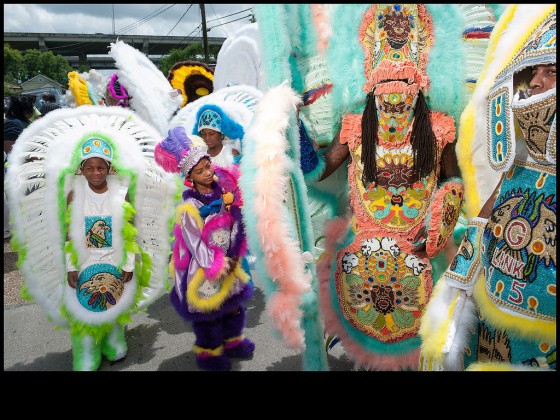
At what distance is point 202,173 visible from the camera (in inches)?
103

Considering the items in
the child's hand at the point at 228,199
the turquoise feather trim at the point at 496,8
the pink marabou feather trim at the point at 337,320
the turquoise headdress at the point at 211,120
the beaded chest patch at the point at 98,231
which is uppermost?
the turquoise feather trim at the point at 496,8

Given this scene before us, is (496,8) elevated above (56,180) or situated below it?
above

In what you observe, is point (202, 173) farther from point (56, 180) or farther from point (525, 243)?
point (525, 243)

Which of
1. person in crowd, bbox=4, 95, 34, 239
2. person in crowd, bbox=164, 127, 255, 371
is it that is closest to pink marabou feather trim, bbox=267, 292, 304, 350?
person in crowd, bbox=164, 127, 255, 371

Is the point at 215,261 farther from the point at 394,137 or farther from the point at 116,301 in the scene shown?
the point at 394,137

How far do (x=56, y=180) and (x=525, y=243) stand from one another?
100 inches

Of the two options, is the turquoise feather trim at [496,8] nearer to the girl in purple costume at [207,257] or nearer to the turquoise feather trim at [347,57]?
the turquoise feather trim at [347,57]

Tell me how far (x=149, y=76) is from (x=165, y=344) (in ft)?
9.94

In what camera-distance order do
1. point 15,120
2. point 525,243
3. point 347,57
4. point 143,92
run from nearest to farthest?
point 525,243 < point 347,57 < point 143,92 < point 15,120

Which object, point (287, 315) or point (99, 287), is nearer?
point (287, 315)

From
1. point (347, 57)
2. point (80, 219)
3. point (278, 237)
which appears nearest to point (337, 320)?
point (278, 237)

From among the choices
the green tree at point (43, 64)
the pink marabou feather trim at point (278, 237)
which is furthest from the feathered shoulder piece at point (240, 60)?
the green tree at point (43, 64)

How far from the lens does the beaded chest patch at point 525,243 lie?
1.18 meters

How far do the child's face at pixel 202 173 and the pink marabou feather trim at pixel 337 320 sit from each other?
0.80 metres
